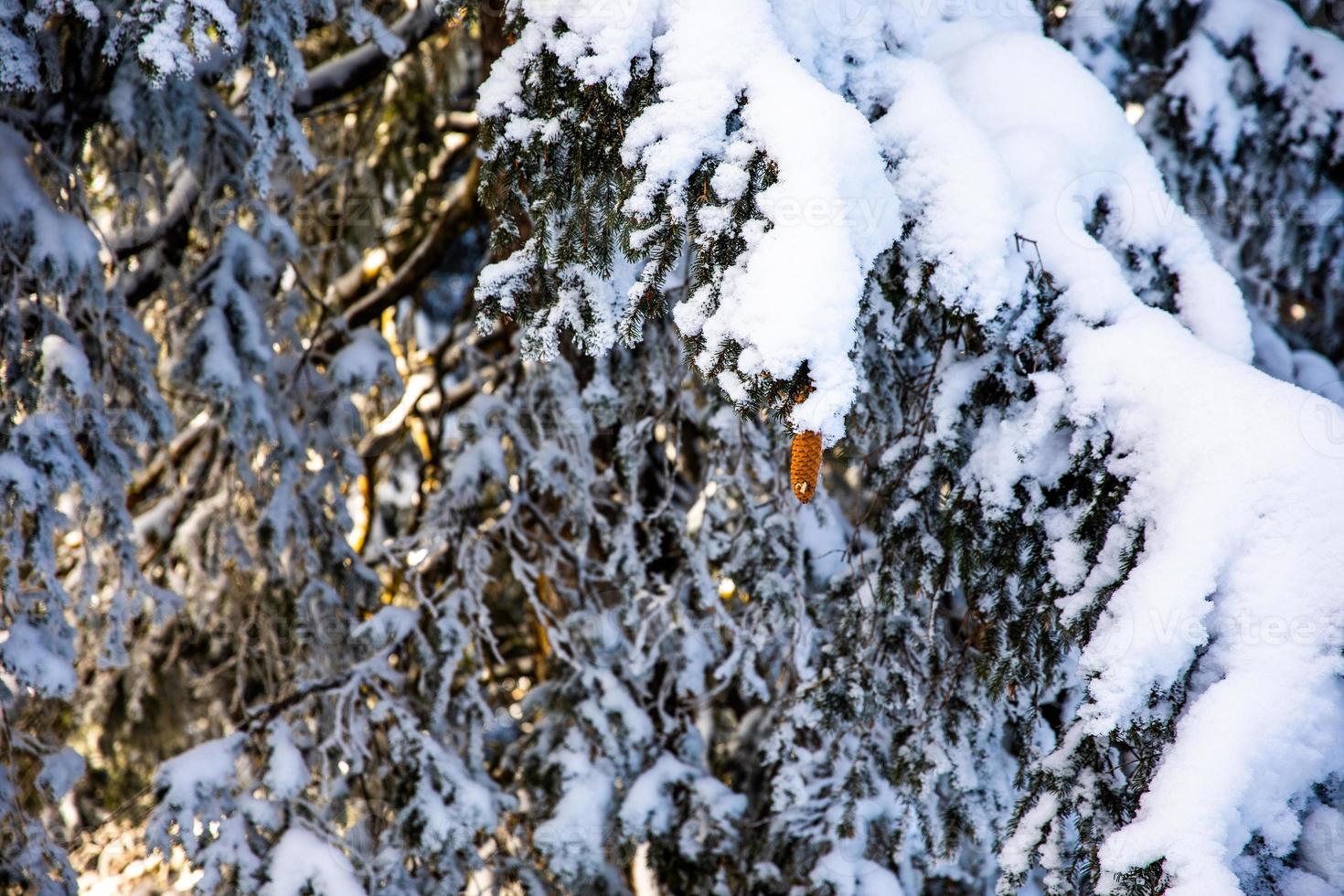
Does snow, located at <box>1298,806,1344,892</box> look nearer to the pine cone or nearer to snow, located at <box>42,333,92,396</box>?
the pine cone

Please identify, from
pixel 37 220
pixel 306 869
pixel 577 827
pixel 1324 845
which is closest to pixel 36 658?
pixel 306 869

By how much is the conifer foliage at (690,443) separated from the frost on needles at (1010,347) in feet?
0.03

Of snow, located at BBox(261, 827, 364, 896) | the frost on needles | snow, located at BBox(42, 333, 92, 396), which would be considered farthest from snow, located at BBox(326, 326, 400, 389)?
snow, located at BBox(261, 827, 364, 896)

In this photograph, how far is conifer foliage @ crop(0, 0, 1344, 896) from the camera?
5.69 ft

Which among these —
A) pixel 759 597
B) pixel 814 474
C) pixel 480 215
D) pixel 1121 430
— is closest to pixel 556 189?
pixel 814 474

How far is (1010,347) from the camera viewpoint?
7.27 ft

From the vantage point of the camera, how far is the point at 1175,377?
1.93m

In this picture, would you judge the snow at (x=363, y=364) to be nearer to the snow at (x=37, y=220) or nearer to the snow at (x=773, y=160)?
the snow at (x=37, y=220)

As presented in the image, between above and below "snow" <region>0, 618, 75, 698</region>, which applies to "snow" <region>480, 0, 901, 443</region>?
above

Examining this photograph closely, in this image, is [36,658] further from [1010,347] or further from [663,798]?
[1010,347]

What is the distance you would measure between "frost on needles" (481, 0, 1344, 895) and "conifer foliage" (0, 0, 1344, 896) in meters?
0.01

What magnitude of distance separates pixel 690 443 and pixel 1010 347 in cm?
246

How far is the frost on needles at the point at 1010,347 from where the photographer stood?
5.33 ft

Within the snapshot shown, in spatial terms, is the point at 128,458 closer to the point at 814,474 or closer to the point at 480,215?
the point at 480,215
